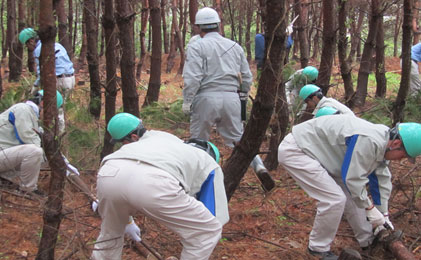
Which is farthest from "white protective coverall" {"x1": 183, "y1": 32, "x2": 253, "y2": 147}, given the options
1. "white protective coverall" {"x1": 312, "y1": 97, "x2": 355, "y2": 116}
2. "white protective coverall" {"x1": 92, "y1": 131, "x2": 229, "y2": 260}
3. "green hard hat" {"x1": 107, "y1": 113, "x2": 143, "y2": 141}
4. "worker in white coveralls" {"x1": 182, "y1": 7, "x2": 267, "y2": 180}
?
"white protective coverall" {"x1": 92, "y1": 131, "x2": 229, "y2": 260}

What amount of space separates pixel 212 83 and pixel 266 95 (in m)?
1.44

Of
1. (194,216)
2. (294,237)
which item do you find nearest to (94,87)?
(294,237)

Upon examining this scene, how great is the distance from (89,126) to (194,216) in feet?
14.3

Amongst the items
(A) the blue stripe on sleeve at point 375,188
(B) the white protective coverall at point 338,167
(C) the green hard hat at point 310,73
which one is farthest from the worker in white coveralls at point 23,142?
(C) the green hard hat at point 310,73

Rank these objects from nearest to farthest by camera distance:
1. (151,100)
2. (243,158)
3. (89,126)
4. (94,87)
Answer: (243,158) < (89,126) < (94,87) < (151,100)

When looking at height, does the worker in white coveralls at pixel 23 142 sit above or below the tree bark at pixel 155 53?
below

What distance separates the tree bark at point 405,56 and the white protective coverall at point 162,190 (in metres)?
3.82

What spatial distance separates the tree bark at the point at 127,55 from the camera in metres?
4.94

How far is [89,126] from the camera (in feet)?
22.6

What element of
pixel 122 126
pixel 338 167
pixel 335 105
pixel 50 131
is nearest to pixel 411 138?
pixel 338 167

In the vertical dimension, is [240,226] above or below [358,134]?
below

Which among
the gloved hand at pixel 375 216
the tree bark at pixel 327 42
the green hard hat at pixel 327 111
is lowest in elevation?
the gloved hand at pixel 375 216

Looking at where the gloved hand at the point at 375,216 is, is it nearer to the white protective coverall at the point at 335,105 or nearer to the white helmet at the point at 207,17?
the white protective coverall at the point at 335,105

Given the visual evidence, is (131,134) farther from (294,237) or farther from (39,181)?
(39,181)
